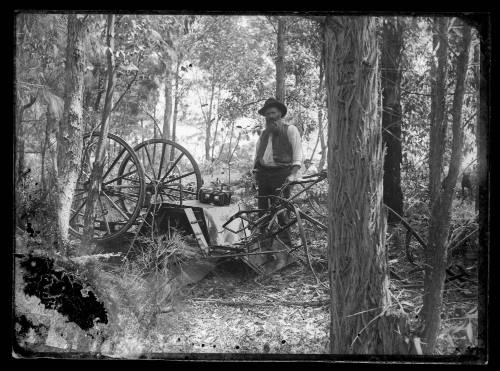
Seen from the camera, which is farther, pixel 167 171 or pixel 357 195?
pixel 167 171

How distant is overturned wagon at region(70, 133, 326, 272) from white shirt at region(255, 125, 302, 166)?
17 centimetres

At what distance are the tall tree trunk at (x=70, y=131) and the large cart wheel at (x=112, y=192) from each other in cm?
5

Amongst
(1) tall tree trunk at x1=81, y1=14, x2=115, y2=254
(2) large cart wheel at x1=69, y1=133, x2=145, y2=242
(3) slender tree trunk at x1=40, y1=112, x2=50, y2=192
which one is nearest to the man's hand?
(2) large cart wheel at x1=69, y1=133, x2=145, y2=242

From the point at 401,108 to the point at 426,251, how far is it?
0.90m

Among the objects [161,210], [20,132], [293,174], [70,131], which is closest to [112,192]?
[161,210]

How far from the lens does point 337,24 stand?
8.55 ft

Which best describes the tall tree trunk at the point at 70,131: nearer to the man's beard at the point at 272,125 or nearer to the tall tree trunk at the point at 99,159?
the tall tree trunk at the point at 99,159

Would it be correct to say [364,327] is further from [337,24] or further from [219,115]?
[337,24]

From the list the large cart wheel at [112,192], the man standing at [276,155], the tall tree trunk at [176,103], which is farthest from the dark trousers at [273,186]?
the large cart wheel at [112,192]

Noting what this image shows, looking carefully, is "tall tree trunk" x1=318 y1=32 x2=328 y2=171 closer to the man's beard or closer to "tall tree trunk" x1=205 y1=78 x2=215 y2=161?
the man's beard

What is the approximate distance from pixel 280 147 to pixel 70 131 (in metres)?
1.37

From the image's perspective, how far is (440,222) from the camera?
279cm

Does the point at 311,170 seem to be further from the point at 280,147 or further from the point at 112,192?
the point at 112,192

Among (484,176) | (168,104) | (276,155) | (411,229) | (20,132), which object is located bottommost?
(411,229)
